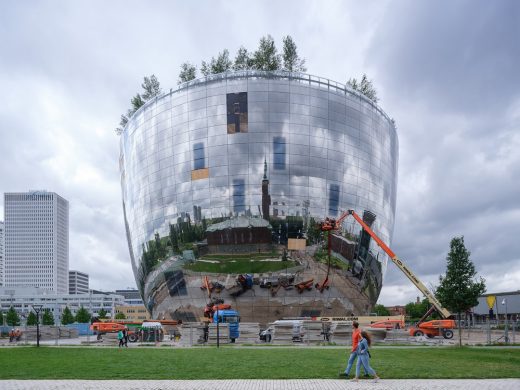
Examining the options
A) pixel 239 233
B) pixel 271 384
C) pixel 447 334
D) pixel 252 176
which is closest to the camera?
pixel 271 384

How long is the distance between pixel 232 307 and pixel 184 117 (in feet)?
55.6

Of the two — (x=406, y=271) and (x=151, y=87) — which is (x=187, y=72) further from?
(x=406, y=271)

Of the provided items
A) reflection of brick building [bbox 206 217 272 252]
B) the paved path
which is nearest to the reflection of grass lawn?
reflection of brick building [bbox 206 217 272 252]

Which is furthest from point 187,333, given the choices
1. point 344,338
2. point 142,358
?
point 142,358

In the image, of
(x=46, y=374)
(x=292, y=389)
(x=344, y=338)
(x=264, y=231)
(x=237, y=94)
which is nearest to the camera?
(x=292, y=389)

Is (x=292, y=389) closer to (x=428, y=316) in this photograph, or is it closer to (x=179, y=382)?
(x=179, y=382)

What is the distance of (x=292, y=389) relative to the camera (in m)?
14.7

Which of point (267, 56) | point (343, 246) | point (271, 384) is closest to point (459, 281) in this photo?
point (343, 246)

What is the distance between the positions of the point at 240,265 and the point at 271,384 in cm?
3305

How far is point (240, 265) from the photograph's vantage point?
48.6m

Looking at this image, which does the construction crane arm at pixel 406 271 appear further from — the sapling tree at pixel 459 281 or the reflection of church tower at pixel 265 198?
the sapling tree at pixel 459 281

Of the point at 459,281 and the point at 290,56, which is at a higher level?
the point at 290,56

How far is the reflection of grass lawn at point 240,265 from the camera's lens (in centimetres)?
4838

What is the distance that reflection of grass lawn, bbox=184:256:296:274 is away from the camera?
48.4 metres
